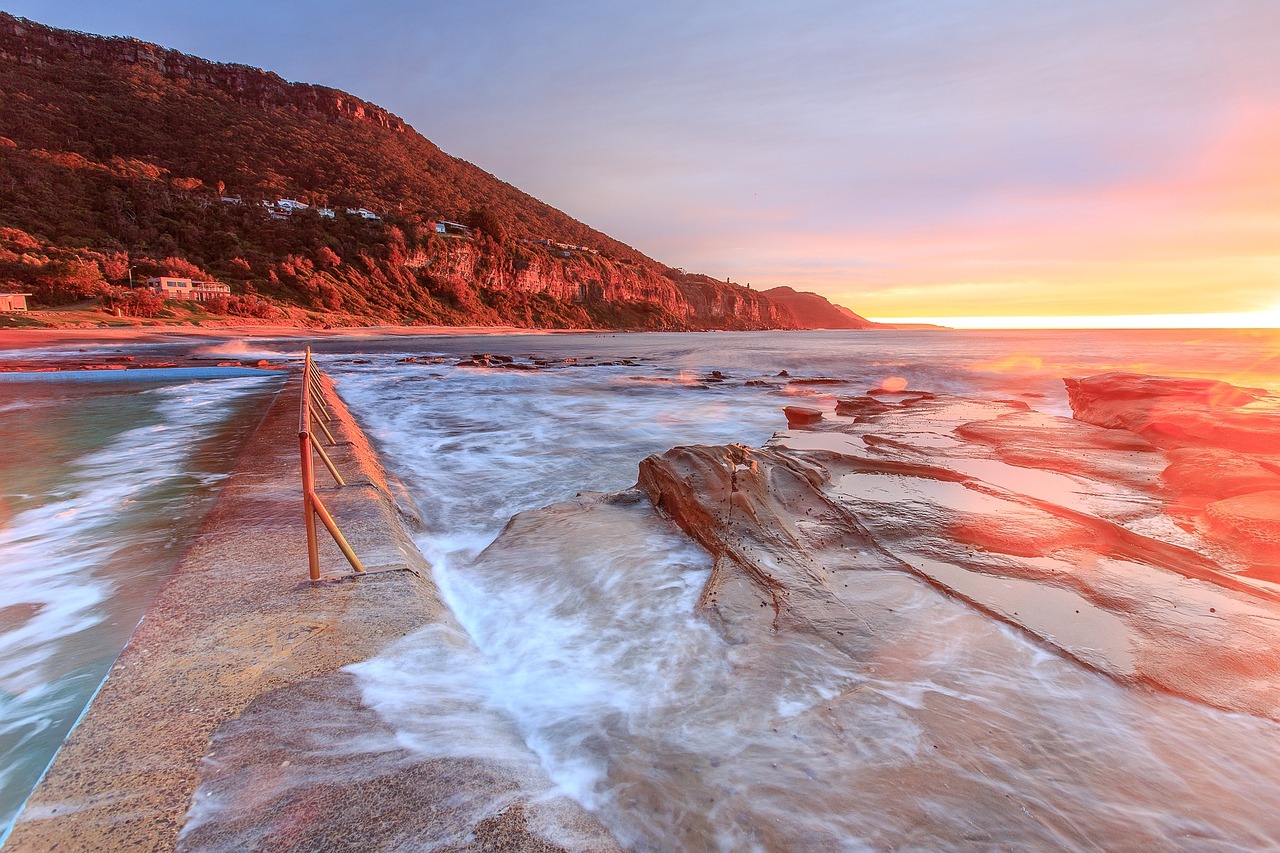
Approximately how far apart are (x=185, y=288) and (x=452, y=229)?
52.5 metres

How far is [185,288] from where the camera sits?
5203cm

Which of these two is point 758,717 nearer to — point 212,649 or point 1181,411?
point 212,649

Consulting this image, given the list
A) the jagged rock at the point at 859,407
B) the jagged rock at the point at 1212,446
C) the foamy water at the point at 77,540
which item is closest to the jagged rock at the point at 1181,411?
the jagged rock at the point at 1212,446

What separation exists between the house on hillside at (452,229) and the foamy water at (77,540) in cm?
9195

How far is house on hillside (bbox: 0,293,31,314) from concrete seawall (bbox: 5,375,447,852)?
53549mm

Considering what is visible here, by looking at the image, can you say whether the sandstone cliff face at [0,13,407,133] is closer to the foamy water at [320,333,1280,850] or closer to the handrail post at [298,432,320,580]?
the handrail post at [298,432,320,580]

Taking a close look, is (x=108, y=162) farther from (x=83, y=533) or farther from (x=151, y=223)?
(x=83, y=533)

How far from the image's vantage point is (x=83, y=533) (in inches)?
195

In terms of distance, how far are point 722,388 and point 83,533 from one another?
18.0 metres

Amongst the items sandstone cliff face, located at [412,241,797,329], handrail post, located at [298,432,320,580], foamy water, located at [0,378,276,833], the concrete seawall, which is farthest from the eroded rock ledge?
sandstone cliff face, located at [412,241,797,329]

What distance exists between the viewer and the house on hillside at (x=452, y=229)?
9434cm

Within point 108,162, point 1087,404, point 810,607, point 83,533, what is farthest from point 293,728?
point 108,162

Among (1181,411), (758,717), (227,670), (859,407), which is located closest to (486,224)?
(859,407)

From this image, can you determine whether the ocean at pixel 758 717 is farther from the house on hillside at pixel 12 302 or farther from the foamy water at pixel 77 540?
the house on hillside at pixel 12 302
